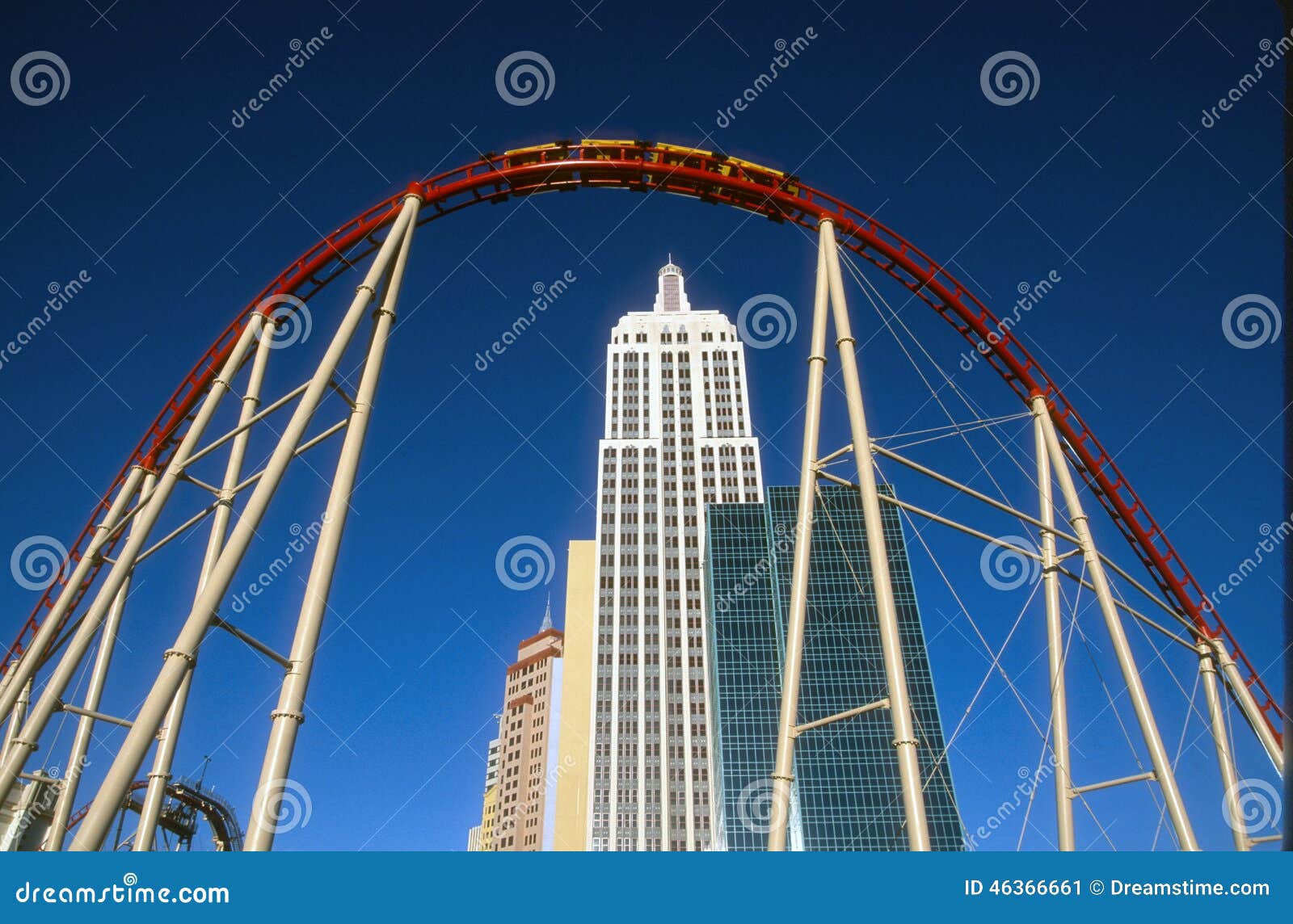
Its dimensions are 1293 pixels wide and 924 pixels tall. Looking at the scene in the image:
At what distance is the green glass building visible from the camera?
6844 cm

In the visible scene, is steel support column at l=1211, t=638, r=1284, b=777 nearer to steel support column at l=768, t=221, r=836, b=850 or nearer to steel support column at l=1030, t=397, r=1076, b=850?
steel support column at l=1030, t=397, r=1076, b=850

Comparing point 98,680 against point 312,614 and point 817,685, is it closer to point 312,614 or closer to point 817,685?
point 312,614

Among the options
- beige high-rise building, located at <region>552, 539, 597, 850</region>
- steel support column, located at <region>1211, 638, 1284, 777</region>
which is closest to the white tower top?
beige high-rise building, located at <region>552, 539, 597, 850</region>

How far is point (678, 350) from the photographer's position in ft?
351

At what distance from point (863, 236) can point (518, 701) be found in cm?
11671

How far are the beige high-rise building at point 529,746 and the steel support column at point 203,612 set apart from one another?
8909cm

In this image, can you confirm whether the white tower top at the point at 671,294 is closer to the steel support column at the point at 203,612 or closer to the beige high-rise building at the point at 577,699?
the beige high-rise building at the point at 577,699

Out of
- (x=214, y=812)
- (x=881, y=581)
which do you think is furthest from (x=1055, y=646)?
(x=214, y=812)

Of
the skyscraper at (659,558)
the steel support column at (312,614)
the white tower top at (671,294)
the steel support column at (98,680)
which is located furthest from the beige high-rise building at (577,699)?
the steel support column at (312,614)

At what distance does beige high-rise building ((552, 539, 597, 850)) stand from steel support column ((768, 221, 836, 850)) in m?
75.1

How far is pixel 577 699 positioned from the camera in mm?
90812
